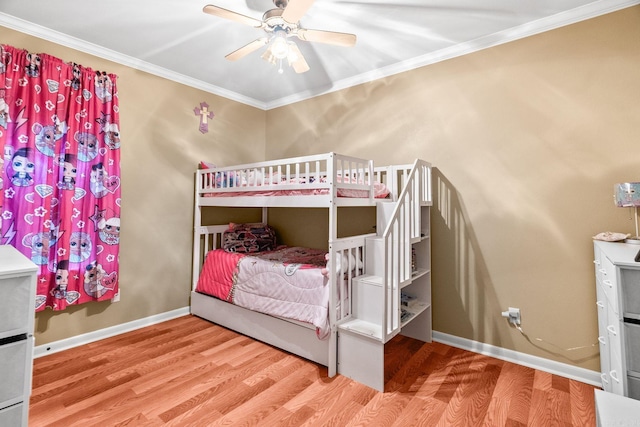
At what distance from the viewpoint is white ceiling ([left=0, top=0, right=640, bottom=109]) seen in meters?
2.06

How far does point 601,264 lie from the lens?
69.3 inches

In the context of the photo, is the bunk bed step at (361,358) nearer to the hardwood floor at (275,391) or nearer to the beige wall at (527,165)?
the hardwood floor at (275,391)

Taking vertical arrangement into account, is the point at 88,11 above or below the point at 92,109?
above

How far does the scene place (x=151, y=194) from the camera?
2953 mm

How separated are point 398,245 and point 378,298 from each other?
39 centimetres

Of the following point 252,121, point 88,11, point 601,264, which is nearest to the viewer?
point 601,264

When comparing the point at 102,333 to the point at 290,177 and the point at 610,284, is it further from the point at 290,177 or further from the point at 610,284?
the point at 610,284

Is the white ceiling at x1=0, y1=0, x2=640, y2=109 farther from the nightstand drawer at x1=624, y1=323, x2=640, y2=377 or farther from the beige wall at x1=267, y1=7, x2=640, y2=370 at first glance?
the nightstand drawer at x1=624, y1=323, x2=640, y2=377

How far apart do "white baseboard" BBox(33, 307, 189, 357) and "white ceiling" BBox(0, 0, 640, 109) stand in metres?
2.37

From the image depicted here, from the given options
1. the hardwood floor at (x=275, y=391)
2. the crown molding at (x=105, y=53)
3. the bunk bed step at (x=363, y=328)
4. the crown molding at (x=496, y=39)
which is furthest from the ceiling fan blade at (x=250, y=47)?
the hardwood floor at (x=275, y=391)

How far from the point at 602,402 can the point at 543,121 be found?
191 centimetres

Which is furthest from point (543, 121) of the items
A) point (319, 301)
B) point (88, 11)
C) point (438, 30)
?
point (88, 11)

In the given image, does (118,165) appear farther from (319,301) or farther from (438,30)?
(438,30)

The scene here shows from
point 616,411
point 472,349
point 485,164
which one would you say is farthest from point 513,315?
Answer: point 616,411
